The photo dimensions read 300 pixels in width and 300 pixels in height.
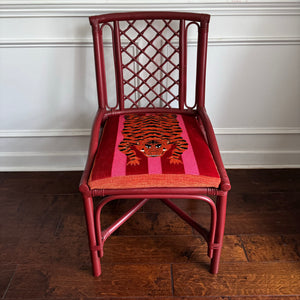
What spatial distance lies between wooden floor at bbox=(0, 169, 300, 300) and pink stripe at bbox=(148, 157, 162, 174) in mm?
486

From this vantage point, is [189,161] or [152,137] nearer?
[189,161]

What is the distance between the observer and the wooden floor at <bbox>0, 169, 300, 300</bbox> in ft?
4.16

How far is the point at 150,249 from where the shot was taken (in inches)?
56.9

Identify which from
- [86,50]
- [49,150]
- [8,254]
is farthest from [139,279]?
[86,50]

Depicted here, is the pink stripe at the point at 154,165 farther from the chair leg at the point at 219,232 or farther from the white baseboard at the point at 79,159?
the white baseboard at the point at 79,159

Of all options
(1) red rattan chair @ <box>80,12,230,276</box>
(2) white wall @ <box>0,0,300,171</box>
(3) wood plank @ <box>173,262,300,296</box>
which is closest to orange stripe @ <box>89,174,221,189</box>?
(1) red rattan chair @ <box>80,12,230,276</box>

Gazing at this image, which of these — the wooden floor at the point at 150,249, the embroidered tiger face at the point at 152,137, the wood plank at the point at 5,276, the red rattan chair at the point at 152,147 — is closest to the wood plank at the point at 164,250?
the wooden floor at the point at 150,249

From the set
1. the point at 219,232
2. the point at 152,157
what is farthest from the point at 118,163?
the point at 219,232

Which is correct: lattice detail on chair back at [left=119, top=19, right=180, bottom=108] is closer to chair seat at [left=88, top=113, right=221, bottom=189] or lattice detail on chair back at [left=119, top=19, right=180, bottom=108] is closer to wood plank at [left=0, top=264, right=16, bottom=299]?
chair seat at [left=88, top=113, right=221, bottom=189]

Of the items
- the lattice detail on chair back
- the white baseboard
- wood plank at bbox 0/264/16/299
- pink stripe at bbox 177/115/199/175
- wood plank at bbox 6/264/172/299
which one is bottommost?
wood plank at bbox 6/264/172/299

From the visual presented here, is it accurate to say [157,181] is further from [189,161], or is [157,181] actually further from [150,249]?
[150,249]

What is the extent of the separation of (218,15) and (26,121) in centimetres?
123

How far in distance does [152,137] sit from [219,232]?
463 mm

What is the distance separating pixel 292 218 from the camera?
1604 mm
